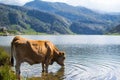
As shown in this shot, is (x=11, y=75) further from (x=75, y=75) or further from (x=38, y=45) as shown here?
(x=75, y=75)

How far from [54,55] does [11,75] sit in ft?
46.7

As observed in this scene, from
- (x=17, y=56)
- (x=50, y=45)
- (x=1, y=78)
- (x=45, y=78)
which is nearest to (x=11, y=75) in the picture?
(x=1, y=78)

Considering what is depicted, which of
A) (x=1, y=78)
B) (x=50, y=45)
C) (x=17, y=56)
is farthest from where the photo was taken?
(x=50, y=45)

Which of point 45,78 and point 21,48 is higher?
point 21,48

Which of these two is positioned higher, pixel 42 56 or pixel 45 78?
pixel 42 56

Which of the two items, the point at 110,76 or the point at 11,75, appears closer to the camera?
the point at 11,75

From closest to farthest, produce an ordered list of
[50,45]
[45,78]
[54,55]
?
[45,78]
[50,45]
[54,55]

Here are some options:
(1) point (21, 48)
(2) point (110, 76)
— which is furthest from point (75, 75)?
(1) point (21, 48)

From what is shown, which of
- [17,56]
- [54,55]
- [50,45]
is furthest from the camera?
[54,55]

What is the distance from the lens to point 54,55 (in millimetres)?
30734

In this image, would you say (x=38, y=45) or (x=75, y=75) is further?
(x=75, y=75)

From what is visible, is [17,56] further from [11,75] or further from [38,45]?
[11,75]

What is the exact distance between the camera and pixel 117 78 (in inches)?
1070

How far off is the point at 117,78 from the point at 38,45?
8.22 m
